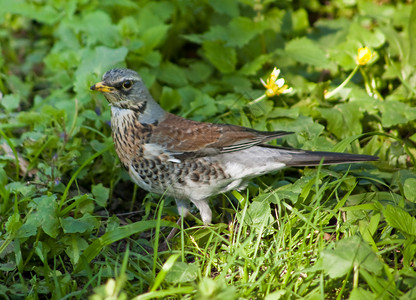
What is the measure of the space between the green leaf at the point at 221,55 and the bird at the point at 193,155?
4.79 ft

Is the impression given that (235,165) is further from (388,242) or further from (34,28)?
(34,28)

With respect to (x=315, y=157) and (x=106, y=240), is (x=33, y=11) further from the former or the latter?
(x=315, y=157)

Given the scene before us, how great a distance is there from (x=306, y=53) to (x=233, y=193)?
6.77 feet

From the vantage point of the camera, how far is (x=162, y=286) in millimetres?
3143

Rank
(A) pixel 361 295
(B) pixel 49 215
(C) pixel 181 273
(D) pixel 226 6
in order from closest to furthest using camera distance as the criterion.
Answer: (A) pixel 361 295 → (C) pixel 181 273 → (B) pixel 49 215 → (D) pixel 226 6

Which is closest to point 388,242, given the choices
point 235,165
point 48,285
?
point 235,165

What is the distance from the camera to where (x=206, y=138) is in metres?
3.95

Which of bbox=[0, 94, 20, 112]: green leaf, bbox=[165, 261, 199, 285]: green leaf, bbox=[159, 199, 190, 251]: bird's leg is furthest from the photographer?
bbox=[0, 94, 20, 112]: green leaf

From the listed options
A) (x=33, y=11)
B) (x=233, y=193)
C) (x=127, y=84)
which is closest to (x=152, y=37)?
(x=33, y=11)

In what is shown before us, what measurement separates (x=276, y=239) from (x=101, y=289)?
1.28 meters

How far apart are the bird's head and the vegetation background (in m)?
0.43

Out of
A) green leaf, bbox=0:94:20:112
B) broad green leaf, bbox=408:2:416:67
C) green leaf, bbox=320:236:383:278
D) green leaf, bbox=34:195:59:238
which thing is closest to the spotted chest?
green leaf, bbox=34:195:59:238

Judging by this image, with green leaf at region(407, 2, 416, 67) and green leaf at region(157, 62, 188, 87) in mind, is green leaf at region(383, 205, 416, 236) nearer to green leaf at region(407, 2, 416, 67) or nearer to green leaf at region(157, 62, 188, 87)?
green leaf at region(407, 2, 416, 67)

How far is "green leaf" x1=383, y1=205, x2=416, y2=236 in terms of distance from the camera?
10.5 ft
